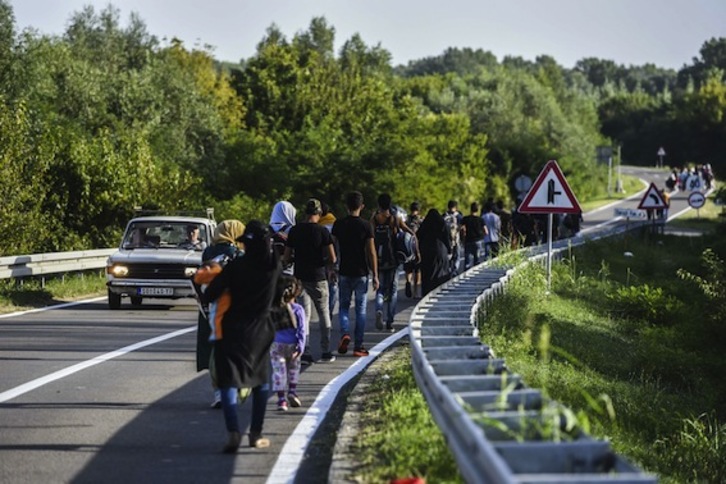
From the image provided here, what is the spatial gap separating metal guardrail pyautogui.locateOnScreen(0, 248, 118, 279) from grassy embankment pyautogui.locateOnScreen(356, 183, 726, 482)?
30.1 feet

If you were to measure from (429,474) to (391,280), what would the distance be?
10490mm

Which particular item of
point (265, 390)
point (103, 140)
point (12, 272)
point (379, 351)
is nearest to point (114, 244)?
point (103, 140)

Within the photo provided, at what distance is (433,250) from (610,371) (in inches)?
123

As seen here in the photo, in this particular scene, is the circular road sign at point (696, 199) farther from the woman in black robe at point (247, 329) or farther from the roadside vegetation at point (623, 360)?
the woman in black robe at point (247, 329)

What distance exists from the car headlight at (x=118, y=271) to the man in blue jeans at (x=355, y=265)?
744cm

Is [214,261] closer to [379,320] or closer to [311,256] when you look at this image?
[311,256]

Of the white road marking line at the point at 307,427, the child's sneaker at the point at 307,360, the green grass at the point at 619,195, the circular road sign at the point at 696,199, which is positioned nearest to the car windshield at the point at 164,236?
the white road marking line at the point at 307,427

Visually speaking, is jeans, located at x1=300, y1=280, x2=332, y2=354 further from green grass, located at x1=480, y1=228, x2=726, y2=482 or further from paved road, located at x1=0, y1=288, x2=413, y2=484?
green grass, located at x1=480, y1=228, x2=726, y2=482

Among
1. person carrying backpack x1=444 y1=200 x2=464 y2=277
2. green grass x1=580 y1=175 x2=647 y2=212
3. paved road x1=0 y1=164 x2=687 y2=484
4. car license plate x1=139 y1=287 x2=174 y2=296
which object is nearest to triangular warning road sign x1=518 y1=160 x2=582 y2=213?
person carrying backpack x1=444 y1=200 x2=464 y2=277

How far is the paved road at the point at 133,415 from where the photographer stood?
28.4ft

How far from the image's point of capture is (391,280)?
18156 mm

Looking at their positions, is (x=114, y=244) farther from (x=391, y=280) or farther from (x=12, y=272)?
(x=391, y=280)

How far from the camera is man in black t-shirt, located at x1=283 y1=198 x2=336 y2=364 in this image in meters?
14.5

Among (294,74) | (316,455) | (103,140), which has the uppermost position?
(294,74)
